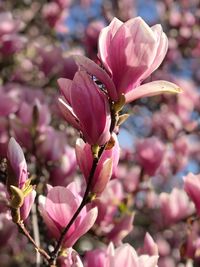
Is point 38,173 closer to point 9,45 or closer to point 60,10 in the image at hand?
point 9,45

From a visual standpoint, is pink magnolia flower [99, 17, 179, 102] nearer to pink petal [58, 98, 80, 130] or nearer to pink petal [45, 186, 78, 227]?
pink petal [58, 98, 80, 130]

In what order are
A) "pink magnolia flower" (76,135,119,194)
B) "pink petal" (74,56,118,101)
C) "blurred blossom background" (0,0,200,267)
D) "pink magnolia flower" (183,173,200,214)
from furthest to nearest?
"blurred blossom background" (0,0,200,267) → "pink magnolia flower" (183,173,200,214) → "pink magnolia flower" (76,135,119,194) → "pink petal" (74,56,118,101)

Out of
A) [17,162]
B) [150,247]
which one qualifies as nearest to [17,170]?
[17,162]

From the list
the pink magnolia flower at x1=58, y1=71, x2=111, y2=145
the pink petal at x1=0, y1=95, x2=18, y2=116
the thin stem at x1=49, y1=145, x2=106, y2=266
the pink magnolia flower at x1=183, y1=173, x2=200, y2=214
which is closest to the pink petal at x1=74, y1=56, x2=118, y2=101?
the pink magnolia flower at x1=58, y1=71, x2=111, y2=145

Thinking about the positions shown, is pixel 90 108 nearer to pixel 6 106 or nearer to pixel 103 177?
pixel 103 177

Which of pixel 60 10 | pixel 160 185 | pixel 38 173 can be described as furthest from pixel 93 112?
pixel 160 185

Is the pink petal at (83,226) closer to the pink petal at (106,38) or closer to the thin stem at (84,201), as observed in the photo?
the thin stem at (84,201)
